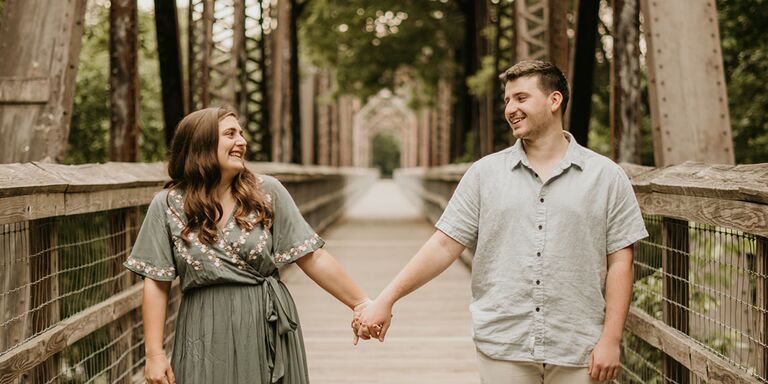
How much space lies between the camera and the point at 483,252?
3.20m

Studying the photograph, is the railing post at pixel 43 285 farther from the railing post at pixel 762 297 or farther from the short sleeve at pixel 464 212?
the railing post at pixel 762 297

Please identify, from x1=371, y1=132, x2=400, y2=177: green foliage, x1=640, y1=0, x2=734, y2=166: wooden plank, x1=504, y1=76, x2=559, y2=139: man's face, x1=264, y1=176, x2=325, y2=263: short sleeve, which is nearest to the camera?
x1=504, y1=76, x2=559, y2=139: man's face

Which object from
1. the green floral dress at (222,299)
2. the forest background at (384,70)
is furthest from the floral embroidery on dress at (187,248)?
the forest background at (384,70)

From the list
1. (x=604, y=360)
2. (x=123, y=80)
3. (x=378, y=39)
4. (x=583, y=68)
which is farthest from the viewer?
(x=378, y=39)

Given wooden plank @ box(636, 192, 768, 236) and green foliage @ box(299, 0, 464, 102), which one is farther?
green foliage @ box(299, 0, 464, 102)

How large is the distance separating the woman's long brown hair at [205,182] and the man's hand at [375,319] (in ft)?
1.85

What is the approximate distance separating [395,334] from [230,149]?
475 cm

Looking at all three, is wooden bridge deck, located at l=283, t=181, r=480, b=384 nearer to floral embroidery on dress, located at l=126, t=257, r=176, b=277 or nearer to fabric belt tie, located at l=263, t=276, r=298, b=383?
fabric belt tie, located at l=263, t=276, r=298, b=383

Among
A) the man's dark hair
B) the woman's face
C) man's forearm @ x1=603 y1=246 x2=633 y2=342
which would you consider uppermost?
the man's dark hair

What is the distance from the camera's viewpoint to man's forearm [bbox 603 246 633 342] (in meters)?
3.10

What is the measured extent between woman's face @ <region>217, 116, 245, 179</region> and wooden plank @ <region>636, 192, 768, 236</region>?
1.54 metres

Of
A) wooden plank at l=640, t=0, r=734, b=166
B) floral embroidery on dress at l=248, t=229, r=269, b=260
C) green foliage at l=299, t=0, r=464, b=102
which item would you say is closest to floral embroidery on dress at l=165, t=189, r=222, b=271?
floral embroidery on dress at l=248, t=229, r=269, b=260

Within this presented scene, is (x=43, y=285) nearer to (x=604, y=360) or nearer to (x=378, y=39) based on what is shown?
(x=604, y=360)

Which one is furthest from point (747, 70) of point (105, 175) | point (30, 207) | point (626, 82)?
point (30, 207)
